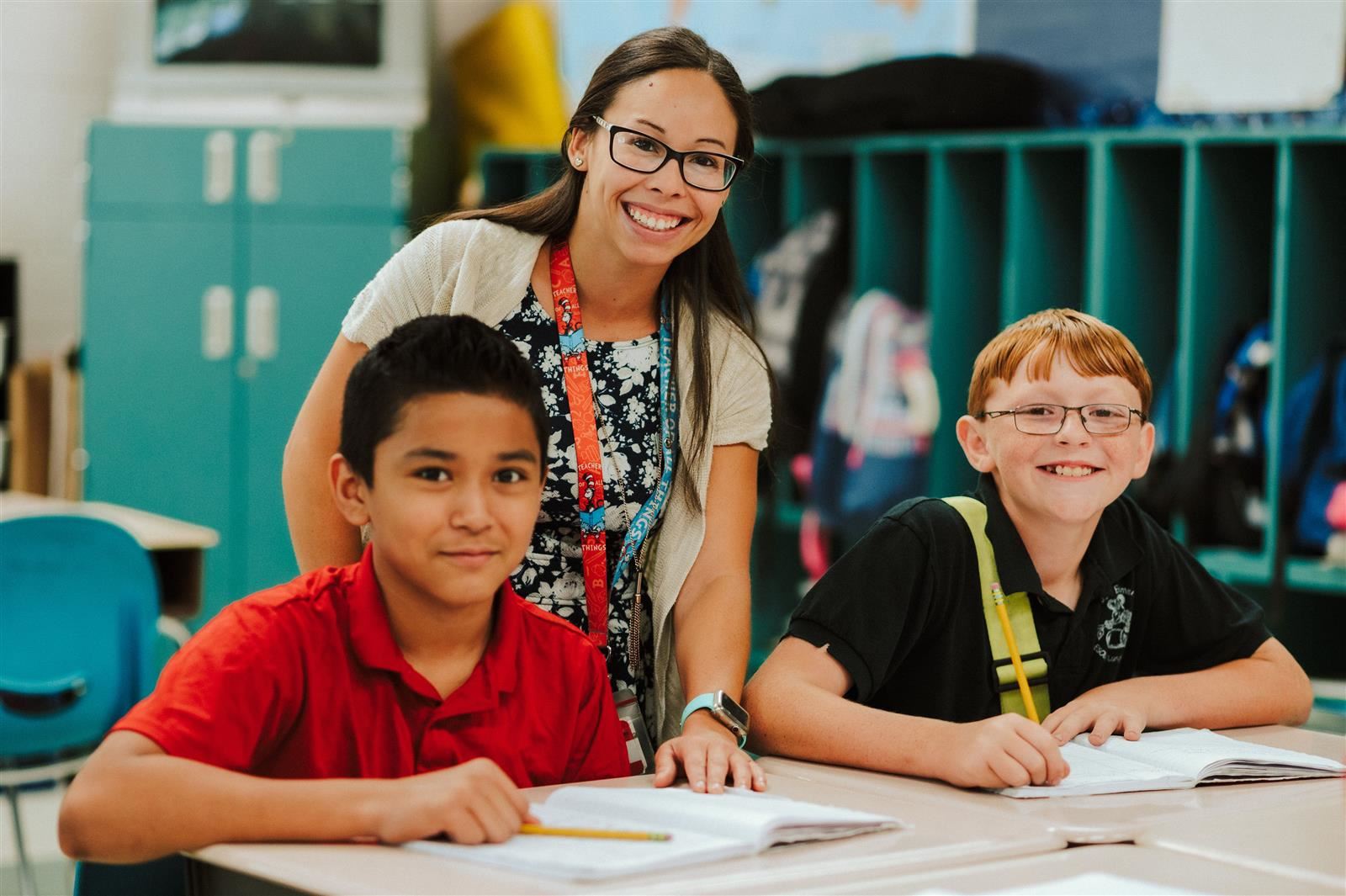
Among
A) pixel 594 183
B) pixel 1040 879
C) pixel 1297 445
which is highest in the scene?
pixel 594 183

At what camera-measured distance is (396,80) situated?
525 cm

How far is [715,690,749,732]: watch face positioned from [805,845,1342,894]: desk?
397mm

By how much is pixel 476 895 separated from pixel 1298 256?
9.17 feet

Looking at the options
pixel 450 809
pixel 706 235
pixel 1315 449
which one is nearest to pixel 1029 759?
pixel 450 809

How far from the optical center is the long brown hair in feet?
5.90

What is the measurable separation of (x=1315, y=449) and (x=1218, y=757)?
76.8 inches

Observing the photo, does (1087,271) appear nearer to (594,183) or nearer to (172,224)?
(594,183)

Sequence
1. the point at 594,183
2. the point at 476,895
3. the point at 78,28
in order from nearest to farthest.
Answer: the point at 476,895
the point at 594,183
the point at 78,28

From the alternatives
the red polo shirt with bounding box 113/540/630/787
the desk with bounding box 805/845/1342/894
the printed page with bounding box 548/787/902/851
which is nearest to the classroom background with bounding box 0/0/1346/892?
the red polo shirt with bounding box 113/540/630/787

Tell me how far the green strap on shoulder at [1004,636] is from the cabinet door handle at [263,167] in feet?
12.0

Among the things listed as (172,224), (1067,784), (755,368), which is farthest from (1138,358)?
(172,224)

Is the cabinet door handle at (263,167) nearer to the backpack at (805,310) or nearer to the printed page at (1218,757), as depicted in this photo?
the backpack at (805,310)

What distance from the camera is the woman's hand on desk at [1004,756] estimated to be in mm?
1493

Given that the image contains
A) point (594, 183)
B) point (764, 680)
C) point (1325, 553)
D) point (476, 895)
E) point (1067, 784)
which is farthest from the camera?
point (1325, 553)
